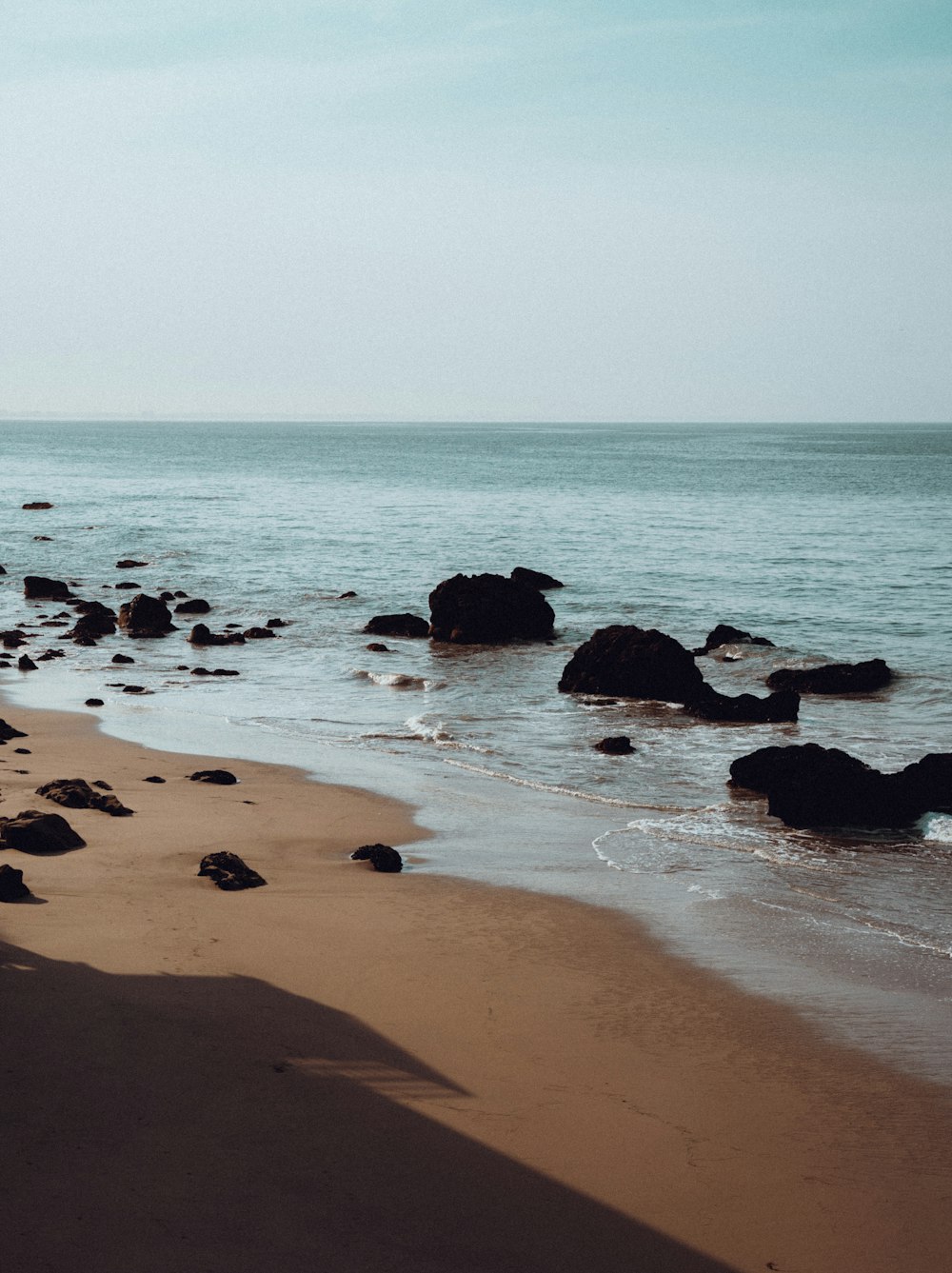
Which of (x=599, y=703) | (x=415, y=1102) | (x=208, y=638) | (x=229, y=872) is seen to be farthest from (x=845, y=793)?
(x=208, y=638)

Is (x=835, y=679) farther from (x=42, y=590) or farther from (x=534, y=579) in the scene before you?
(x=42, y=590)

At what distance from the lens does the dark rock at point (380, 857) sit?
11547 millimetres

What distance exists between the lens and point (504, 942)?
970 cm

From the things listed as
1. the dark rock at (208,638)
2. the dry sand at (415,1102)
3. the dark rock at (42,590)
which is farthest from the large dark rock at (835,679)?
the dark rock at (42,590)

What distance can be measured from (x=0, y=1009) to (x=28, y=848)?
378 centimetres

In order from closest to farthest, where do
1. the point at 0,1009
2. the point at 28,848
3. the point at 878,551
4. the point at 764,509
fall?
the point at 0,1009 → the point at 28,848 → the point at 878,551 → the point at 764,509

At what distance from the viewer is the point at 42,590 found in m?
37.2

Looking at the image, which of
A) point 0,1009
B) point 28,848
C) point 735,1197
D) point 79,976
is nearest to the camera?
point 735,1197

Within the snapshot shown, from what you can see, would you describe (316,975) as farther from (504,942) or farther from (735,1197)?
(735,1197)

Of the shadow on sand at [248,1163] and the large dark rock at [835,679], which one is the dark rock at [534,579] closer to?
the large dark rock at [835,679]

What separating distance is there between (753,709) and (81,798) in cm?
1196

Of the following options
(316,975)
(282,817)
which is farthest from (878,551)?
(316,975)

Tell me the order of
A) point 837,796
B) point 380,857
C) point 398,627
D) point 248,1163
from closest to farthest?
1. point 248,1163
2. point 380,857
3. point 837,796
4. point 398,627

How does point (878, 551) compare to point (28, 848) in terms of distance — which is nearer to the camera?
point (28, 848)
